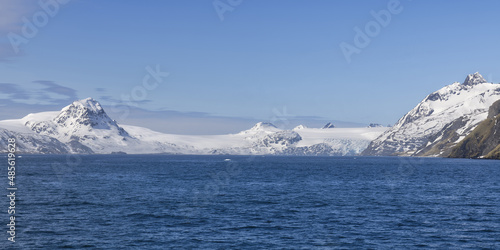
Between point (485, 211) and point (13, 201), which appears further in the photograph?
point (13, 201)

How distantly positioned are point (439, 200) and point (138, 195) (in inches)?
2244

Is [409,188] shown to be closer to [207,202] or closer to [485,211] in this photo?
[485,211]

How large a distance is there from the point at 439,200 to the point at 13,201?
7423cm

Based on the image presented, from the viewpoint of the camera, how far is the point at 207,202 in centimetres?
8788

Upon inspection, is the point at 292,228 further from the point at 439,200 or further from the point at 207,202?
the point at 439,200

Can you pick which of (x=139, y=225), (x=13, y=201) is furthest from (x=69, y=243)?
(x=13, y=201)

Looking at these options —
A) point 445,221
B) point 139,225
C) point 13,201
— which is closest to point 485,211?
point 445,221

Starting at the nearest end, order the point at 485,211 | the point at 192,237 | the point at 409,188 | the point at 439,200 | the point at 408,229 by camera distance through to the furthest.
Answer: the point at 192,237 < the point at 408,229 < the point at 485,211 < the point at 439,200 < the point at 409,188

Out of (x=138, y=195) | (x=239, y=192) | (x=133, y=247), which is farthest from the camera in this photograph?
(x=239, y=192)

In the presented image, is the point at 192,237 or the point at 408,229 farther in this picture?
the point at 408,229

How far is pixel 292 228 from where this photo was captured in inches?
2485

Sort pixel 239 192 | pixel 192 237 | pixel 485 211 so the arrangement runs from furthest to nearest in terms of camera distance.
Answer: pixel 239 192
pixel 485 211
pixel 192 237

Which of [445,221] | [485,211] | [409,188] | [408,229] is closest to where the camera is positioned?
[408,229]

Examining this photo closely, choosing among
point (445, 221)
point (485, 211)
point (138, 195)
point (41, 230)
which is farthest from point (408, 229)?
point (138, 195)
